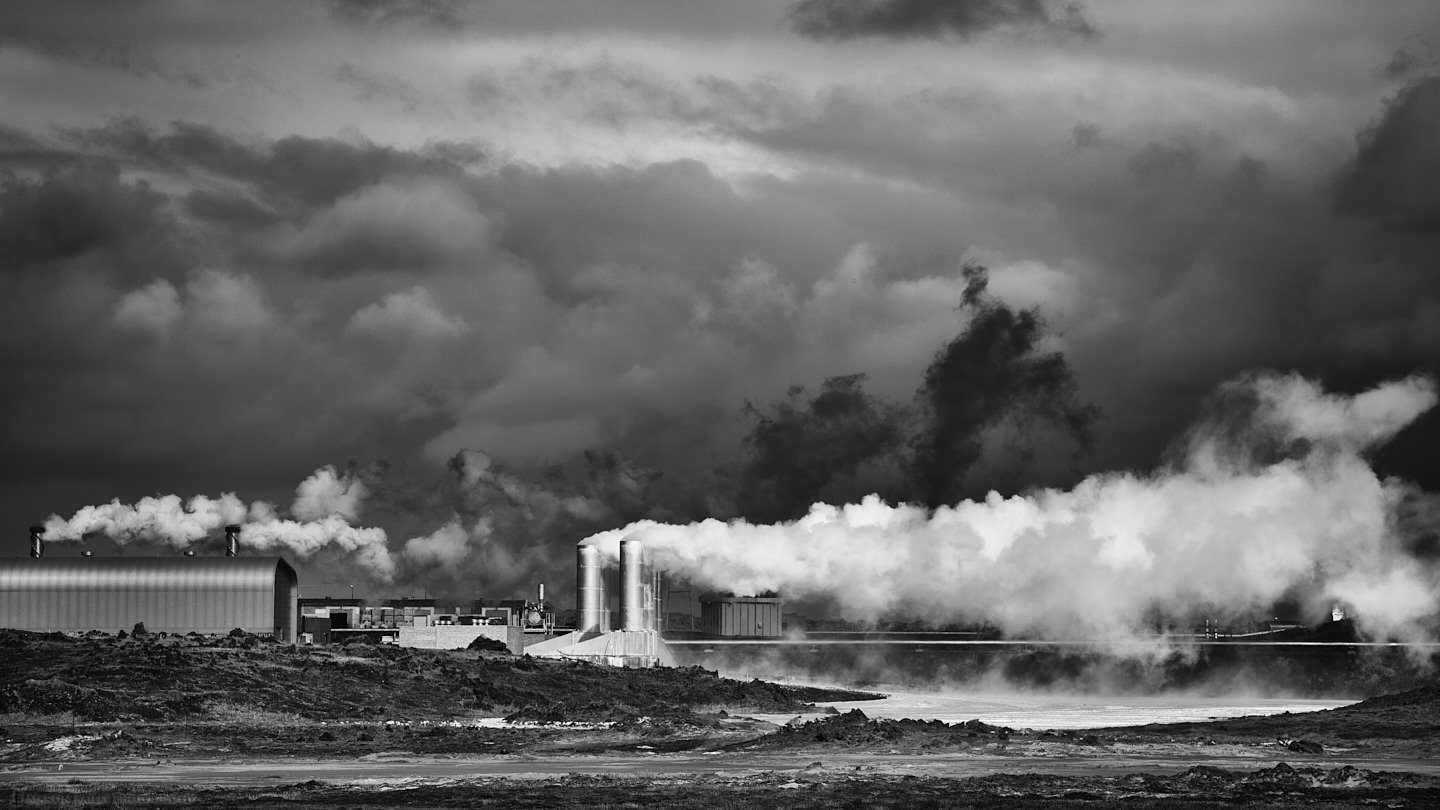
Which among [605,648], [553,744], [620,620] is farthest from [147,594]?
[553,744]

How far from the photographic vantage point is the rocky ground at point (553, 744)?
213ft

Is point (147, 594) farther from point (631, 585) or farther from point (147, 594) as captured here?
point (631, 585)

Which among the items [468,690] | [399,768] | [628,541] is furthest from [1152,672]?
[399,768]

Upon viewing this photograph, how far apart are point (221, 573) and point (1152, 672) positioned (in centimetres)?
11120

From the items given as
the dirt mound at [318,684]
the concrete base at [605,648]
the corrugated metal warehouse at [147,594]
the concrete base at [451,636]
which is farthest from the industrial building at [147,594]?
the concrete base at [605,648]

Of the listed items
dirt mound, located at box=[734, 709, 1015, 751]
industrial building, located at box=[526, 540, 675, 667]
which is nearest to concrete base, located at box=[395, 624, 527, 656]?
industrial building, located at box=[526, 540, 675, 667]

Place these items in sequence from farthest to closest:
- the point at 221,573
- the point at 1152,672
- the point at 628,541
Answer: the point at 1152,672
the point at 628,541
the point at 221,573

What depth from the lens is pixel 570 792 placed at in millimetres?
65438

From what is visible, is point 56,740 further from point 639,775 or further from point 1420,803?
point 1420,803

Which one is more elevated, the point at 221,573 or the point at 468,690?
the point at 221,573

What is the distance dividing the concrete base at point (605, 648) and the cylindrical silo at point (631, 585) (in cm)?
178

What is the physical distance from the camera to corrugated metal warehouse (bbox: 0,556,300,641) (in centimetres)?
15175

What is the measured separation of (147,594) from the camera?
15200 centimetres

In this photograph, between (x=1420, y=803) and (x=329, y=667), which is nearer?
(x=1420, y=803)
